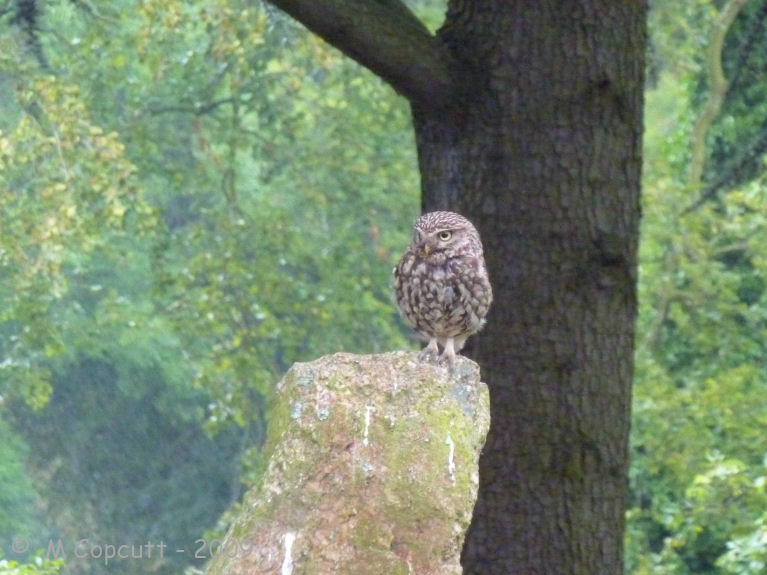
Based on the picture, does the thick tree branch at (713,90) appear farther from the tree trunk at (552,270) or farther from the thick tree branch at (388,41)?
the thick tree branch at (388,41)

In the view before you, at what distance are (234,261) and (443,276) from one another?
6.54m

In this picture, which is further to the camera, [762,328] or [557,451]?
[762,328]

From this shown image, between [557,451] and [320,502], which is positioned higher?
[557,451]

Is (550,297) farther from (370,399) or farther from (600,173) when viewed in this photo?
(370,399)

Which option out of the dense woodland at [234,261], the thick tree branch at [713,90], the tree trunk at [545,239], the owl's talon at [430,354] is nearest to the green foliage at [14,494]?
the dense woodland at [234,261]

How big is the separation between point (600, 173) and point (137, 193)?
3547mm

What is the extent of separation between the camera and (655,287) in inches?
413

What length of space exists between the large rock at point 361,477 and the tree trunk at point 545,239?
181 centimetres

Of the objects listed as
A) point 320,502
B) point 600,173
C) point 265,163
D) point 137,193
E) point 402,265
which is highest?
point 265,163

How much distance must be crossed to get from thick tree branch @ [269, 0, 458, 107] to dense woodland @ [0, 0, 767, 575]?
2.82 metres

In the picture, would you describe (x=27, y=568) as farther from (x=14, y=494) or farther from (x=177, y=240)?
(x=177, y=240)

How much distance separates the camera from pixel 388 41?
4832mm

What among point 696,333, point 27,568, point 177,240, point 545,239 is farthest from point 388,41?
point 177,240

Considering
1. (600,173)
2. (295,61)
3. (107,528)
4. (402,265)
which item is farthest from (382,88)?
(402,265)
